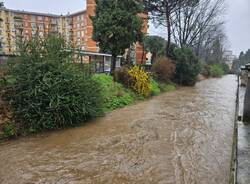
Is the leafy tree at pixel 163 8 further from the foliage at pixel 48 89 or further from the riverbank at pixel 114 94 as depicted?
the foliage at pixel 48 89

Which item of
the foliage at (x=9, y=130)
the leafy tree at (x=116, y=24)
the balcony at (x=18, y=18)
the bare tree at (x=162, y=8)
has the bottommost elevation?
the foliage at (x=9, y=130)

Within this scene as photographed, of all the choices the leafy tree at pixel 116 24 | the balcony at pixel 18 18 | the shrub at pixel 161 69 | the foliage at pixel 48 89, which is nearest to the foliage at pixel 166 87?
the shrub at pixel 161 69

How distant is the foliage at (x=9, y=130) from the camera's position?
5806 millimetres

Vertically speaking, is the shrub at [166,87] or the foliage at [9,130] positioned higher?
the shrub at [166,87]

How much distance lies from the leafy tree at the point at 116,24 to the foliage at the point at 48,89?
611 centimetres

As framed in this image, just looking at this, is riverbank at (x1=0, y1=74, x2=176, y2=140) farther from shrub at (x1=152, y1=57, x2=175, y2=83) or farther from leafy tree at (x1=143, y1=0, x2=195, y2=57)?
leafy tree at (x1=143, y1=0, x2=195, y2=57)

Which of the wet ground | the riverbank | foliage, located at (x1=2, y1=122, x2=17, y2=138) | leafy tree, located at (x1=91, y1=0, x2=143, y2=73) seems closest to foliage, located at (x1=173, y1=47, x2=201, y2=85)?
the riverbank

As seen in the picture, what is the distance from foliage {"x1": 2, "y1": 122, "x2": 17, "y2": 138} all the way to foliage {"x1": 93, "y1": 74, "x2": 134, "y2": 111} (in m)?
3.91

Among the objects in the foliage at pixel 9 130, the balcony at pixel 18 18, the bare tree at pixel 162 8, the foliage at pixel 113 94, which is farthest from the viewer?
the balcony at pixel 18 18

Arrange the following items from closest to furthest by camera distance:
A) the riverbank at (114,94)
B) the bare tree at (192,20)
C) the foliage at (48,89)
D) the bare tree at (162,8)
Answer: the foliage at (48,89)
the riverbank at (114,94)
the bare tree at (162,8)
the bare tree at (192,20)

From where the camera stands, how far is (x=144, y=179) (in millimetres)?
3828

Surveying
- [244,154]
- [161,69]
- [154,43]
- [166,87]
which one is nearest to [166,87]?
[166,87]

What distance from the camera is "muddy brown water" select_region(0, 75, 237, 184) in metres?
3.93

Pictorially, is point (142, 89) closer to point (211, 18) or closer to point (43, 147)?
point (43, 147)
